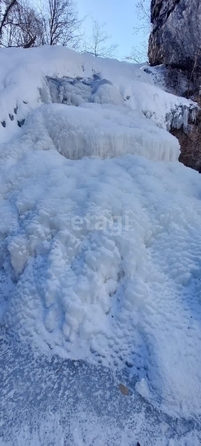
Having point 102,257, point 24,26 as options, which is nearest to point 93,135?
point 102,257

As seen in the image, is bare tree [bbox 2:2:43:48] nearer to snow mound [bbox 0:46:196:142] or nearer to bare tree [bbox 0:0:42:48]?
bare tree [bbox 0:0:42:48]

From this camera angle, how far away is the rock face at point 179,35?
642 centimetres

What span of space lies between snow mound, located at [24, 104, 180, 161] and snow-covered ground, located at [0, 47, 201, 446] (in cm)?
1

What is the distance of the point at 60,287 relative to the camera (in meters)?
1.89

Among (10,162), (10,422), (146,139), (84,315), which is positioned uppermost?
(146,139)

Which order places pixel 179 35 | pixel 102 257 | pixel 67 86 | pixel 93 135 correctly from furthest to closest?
pixel 179 35
pixel 67 86
pixel 93 135
pixel 102 257

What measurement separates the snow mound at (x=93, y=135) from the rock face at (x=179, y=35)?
14.0 feet

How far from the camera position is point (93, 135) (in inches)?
125

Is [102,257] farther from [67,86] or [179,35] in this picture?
[179,35]

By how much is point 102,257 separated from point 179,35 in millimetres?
6912

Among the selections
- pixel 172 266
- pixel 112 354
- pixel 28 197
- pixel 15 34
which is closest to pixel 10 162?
pixel 28 197

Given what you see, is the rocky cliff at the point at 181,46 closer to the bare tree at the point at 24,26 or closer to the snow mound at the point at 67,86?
the snow mound at the point at 67,86

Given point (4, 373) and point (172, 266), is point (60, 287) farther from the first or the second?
point (172, 266)

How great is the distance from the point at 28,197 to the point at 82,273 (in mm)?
915
